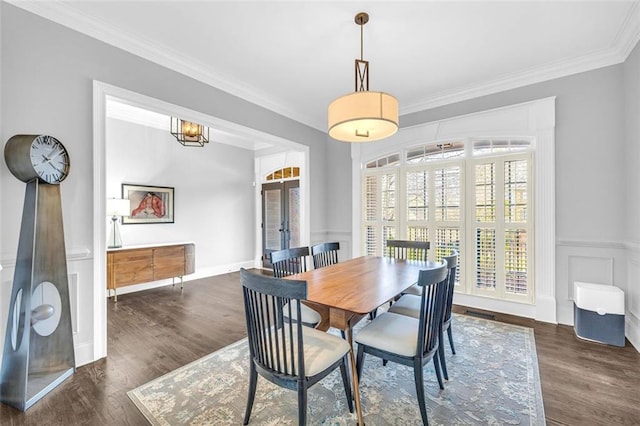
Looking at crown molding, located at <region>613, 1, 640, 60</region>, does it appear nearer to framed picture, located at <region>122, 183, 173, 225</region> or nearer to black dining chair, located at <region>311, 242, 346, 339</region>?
black dining chair, located at <region>311, 242, 346, 339</region>

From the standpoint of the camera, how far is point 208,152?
18.8 feet

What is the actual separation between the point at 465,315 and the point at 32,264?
412cm

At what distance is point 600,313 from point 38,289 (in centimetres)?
470

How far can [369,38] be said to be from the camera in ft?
8.64

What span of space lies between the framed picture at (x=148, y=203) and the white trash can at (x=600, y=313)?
5846 mm

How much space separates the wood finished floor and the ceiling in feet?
9.12

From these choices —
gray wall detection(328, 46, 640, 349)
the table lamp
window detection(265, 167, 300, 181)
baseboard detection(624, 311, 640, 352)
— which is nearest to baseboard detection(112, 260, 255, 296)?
the table lamp

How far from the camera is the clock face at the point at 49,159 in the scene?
6.45 feet

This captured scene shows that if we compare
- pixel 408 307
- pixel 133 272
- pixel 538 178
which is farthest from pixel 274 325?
pixel 133 272

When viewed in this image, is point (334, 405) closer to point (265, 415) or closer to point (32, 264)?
point (265, 415)

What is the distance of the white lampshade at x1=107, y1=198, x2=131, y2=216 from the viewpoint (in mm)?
4084

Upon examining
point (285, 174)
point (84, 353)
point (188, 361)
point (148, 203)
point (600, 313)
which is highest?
point (285, 174)

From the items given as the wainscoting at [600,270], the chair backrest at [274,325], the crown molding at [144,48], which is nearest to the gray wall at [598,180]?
the wainscoting at [600,270]

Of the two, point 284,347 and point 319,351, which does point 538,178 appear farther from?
point 284,347
